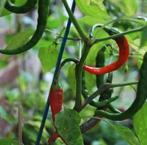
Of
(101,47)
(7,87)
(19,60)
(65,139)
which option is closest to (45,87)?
(7,87)

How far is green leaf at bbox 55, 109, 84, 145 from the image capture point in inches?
19.8

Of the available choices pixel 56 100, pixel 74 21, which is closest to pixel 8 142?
pixel 56 100

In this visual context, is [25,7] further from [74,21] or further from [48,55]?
[48,55]

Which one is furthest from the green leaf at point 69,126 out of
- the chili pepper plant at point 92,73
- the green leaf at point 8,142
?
the green leaf at point 8,142

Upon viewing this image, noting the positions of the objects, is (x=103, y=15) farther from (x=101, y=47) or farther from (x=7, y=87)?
(x=7, y=87)

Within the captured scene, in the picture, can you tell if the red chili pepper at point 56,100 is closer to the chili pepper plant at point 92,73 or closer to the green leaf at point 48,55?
the chili pepper plant at point 92,73

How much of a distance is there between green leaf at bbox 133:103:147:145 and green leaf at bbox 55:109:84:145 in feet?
0.29

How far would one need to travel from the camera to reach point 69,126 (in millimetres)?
511

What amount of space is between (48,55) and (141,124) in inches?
8.6

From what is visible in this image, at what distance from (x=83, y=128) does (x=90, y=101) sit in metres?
0.06

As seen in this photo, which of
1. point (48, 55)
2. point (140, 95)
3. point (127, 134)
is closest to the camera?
point (140, 95)

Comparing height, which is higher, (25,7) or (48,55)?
(25,7)

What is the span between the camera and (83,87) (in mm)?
571

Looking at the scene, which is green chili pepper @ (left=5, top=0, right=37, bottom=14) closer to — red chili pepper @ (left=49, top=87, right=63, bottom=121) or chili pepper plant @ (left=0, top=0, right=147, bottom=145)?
chili pepper plant @ (left=0, top=0, right=147, bottom=145)
